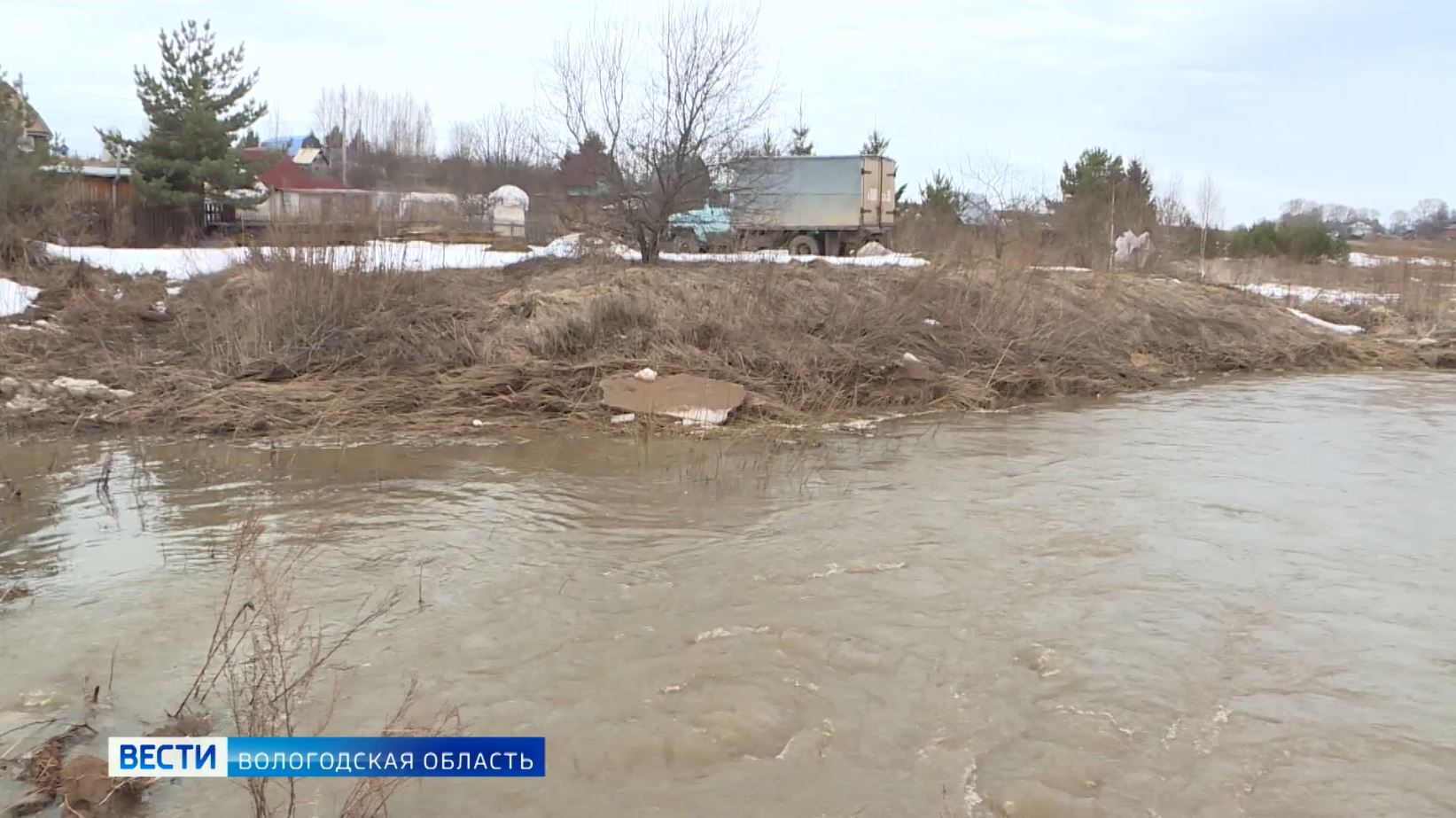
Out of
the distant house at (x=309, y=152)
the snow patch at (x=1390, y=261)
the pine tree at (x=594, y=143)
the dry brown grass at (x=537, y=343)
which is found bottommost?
the dry brown grass at (x=537, y=343)

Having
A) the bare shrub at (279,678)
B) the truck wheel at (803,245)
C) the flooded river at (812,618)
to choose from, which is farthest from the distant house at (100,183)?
the bare shrub at (279,678)

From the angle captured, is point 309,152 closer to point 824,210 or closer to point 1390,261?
point 824,210

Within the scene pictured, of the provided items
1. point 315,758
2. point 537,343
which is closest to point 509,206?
point 537,343

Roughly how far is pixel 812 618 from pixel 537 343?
320 inches

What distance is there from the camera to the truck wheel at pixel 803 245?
24819 mm

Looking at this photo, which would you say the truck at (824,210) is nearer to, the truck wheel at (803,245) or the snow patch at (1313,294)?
the truck wheel at (803,245)

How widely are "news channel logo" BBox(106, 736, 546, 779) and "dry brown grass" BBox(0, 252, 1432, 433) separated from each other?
24.4ft

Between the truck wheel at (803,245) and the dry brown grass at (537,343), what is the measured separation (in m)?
7.58

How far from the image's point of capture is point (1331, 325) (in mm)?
21797

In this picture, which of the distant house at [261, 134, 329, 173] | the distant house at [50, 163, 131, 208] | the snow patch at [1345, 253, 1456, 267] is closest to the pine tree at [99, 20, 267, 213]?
the distant house at [50, 163, 131, 208]

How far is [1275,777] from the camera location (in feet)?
13.6

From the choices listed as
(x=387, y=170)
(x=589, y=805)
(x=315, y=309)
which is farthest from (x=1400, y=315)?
(x=387, y=170)

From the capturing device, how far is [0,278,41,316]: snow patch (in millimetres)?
13953

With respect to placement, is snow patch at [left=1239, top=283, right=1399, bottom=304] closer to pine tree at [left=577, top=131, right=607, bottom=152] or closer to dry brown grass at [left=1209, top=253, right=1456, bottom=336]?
dry brown grass at [left=1209, top=253, right=1456, bottom=336]
